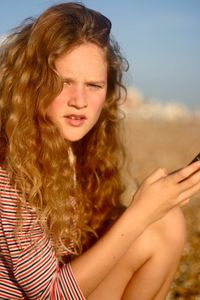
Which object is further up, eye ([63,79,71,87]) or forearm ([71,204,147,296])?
eye ([63,79,71,87])

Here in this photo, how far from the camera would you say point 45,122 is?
235 centimetres

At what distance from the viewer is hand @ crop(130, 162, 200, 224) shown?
6.96 feet

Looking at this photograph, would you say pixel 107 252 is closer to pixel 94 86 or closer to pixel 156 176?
pixel 156 176

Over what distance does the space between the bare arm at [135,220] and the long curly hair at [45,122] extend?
28 centimetres

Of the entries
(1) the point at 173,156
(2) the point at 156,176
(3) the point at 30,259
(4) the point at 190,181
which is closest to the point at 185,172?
(4) the point at 190,181

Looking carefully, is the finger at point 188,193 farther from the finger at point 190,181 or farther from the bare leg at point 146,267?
the bare leg at point 146,267

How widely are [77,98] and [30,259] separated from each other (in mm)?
731

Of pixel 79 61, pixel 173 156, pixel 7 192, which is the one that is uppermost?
pixel 79 61

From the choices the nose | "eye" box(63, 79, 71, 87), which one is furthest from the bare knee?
"eye" box(63, 79, 71, 87)

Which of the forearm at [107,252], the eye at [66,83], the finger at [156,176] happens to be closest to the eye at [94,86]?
the eye at [66,83]

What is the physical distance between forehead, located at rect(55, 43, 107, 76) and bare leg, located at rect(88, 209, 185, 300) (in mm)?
794

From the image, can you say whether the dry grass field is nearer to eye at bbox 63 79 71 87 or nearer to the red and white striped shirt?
eye at bbox 63 79 71 87

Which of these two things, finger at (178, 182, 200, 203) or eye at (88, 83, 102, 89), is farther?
eye at (88, 83, 102, 89)

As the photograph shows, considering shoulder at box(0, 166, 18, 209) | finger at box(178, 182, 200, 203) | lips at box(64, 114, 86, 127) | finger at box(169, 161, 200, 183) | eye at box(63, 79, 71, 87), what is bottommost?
finger at box(178, 182, 200, 203)
